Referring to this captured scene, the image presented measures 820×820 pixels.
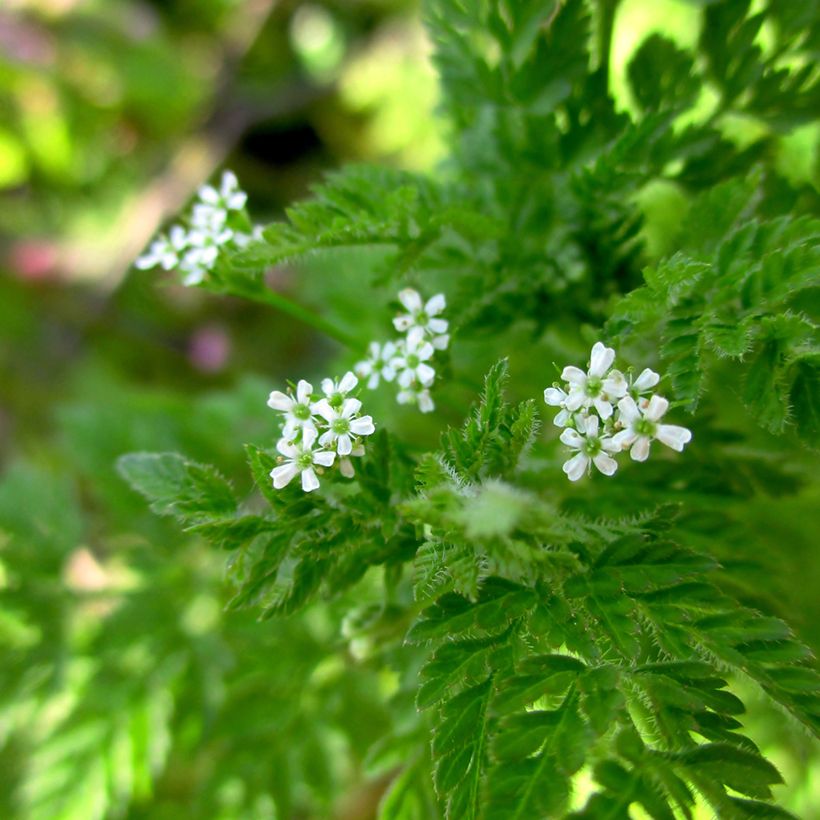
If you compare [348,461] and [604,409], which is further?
[348,461]

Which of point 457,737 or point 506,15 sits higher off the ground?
point 506,15

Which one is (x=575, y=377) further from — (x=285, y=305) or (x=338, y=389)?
(x=285, y=305)

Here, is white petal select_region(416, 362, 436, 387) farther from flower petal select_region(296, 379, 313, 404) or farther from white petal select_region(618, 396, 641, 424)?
white petal select_region(618, 396, 641, 424)

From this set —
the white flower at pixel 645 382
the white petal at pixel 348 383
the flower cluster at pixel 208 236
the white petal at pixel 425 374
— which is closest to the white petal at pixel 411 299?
the white petal at pixel 425 374

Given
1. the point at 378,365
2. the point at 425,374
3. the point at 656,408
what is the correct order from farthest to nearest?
the point at 378,365 < the point at 425,374 < the point at 656,408

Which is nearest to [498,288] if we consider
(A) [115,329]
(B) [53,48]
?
(A) [115,329]

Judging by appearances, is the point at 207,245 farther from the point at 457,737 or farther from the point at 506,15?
the point at 457,737

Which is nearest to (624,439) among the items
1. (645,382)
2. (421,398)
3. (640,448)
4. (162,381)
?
(640,448)
